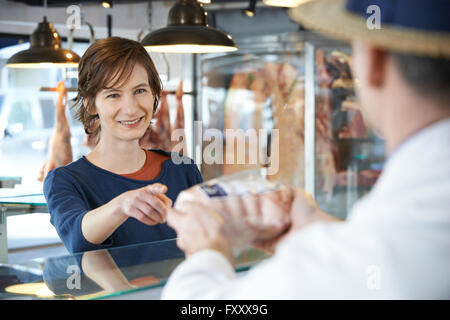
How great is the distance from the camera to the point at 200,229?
0.86 m

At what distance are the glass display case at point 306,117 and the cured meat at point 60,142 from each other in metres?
1.69

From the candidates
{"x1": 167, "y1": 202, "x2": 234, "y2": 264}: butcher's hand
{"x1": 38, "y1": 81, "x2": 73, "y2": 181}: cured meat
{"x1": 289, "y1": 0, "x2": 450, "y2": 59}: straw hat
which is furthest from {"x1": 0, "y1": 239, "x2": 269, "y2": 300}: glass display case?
{"x1": 38, "y1": 81, "x2": 73, "y2": 181}: cured meat

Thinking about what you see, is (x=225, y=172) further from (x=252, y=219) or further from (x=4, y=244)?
(x=252, y=219)

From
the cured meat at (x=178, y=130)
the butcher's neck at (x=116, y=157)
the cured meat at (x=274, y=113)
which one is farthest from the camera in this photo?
the cured meat at (x=178, y=130)

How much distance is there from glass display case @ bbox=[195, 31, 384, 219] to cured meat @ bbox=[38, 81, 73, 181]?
169 centimetres

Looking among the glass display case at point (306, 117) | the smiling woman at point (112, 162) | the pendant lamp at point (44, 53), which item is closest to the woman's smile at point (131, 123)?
the smiling woman at point (112, 162)

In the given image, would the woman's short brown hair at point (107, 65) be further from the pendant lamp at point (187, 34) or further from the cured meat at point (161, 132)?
the cured meat at point (161, 132)

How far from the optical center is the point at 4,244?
3436 mm

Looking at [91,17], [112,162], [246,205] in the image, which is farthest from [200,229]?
[91,17]

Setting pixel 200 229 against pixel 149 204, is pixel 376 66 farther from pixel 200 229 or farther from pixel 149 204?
pixel 149 204

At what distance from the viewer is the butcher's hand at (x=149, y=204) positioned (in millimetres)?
1636

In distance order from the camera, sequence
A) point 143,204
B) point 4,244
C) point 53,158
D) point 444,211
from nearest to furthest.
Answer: point 444,211
point 143,204
point 4,244
point 53,158
